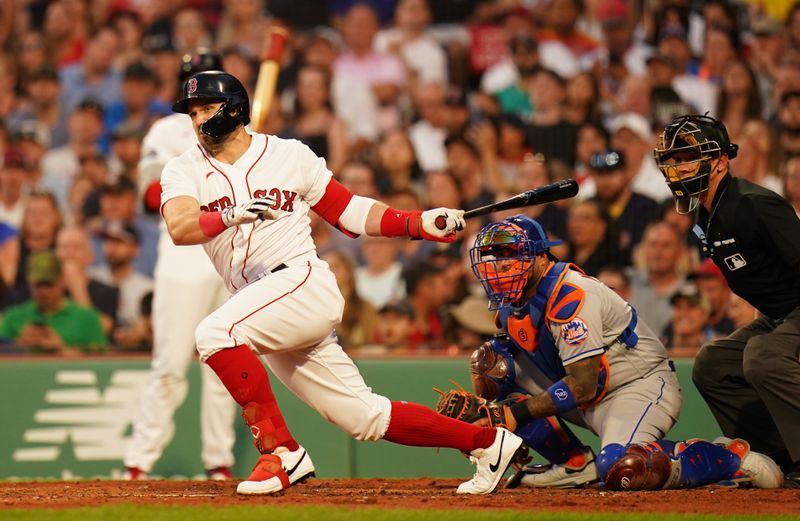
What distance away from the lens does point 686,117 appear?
5.72 meters

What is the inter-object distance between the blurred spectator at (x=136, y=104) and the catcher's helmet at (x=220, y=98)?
623 centimetres

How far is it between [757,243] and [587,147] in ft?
12.3

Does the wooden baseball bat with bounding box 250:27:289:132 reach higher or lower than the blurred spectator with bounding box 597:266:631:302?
higher

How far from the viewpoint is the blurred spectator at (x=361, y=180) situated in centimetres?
968

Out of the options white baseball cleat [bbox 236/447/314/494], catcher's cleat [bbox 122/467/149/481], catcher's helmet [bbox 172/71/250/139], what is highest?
catcher's helmet [bbox 172/71/250/139]

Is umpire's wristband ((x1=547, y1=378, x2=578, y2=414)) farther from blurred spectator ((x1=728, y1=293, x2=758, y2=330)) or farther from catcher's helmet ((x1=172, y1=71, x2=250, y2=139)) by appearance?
blurred spectator ((x1=728, y1=293, x2=758, y2=330))

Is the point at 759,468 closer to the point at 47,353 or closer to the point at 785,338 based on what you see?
the point at 785,338

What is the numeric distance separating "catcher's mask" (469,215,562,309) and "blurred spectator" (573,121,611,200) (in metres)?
3.58

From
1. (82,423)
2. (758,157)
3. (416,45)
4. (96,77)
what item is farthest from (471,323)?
(96,77)

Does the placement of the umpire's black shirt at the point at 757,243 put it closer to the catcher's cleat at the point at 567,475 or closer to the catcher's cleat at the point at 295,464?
the catcher's cleat at the point at 567,475

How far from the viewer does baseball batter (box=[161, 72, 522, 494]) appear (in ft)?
16.0

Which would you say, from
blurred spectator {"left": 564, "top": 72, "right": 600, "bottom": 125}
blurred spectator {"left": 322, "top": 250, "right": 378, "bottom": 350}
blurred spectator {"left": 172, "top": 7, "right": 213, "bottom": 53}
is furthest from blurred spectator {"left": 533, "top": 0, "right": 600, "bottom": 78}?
blurred spectator {"left": 172, "top": 7, "right": 213, "bottom": 53}

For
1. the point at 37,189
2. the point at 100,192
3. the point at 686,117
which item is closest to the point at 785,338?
the point at 686,117

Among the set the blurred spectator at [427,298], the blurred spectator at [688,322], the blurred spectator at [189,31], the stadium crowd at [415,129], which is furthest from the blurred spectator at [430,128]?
Result: the blurred spectator at [688,322]
